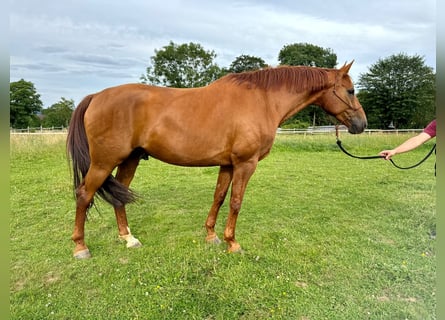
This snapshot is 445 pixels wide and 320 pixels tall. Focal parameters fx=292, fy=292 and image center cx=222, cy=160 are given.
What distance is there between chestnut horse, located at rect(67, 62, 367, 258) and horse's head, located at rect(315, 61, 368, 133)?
1 centimetres

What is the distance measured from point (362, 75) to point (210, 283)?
132 ft

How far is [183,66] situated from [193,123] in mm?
33509

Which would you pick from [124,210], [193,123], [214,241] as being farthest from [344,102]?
[124,210]

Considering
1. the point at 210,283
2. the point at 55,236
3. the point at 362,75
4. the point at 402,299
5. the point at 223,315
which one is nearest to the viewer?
the point at 223,315

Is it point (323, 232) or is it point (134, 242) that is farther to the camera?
point (323, 232)

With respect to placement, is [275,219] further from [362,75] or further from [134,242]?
[362,75]

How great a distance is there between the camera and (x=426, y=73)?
33500 millimetres

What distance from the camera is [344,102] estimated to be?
383 cm

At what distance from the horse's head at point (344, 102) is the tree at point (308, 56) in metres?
39.6

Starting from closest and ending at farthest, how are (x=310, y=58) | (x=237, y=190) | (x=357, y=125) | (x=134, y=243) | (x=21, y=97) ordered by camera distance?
1. (x=237, y=190)
2. (x=134, y=243)
3. (x=357, y=125)
4. (x=21, y=97)
5. (x=310, y=58)

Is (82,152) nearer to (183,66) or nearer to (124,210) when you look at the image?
(124,210)

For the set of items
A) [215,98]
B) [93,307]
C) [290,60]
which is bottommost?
[93,307]

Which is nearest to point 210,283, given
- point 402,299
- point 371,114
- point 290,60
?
point 402,299

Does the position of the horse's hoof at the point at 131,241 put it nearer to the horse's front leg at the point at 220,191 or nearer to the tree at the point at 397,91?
the horse's front leg at the point at 220,191
